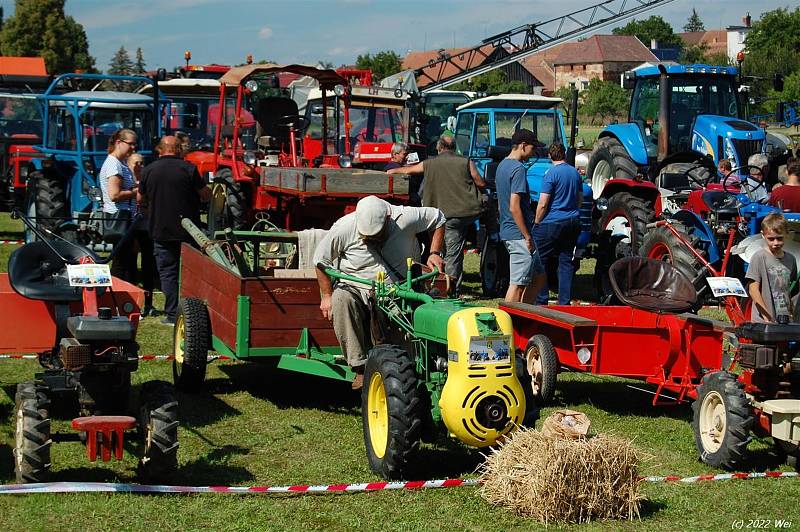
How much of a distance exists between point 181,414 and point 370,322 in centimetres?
158

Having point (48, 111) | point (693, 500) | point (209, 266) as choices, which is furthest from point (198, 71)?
point (693, 500)

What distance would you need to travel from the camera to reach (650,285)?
8398mm

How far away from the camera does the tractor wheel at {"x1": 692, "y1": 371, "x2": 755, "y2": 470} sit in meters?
6.27

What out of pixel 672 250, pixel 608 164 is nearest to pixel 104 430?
pixel 672 250

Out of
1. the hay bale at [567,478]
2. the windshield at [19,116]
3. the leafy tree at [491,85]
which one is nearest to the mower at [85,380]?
the hay bale at [567,478]

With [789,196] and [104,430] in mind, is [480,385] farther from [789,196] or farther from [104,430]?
[789,196]

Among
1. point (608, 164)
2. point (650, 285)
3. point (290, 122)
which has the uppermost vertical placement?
point (290, 122)

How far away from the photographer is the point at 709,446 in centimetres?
657

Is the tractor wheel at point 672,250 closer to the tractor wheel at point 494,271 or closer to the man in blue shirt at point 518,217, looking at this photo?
the man in blue shirt at point 518,217

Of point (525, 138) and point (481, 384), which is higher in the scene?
point (525, 138)

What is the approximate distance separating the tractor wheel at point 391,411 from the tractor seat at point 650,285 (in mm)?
2503

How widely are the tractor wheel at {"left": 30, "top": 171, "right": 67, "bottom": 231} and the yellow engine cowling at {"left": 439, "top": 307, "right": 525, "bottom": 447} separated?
31.0 feet

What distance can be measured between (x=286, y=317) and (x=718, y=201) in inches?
213

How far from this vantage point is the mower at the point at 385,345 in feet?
18.8
